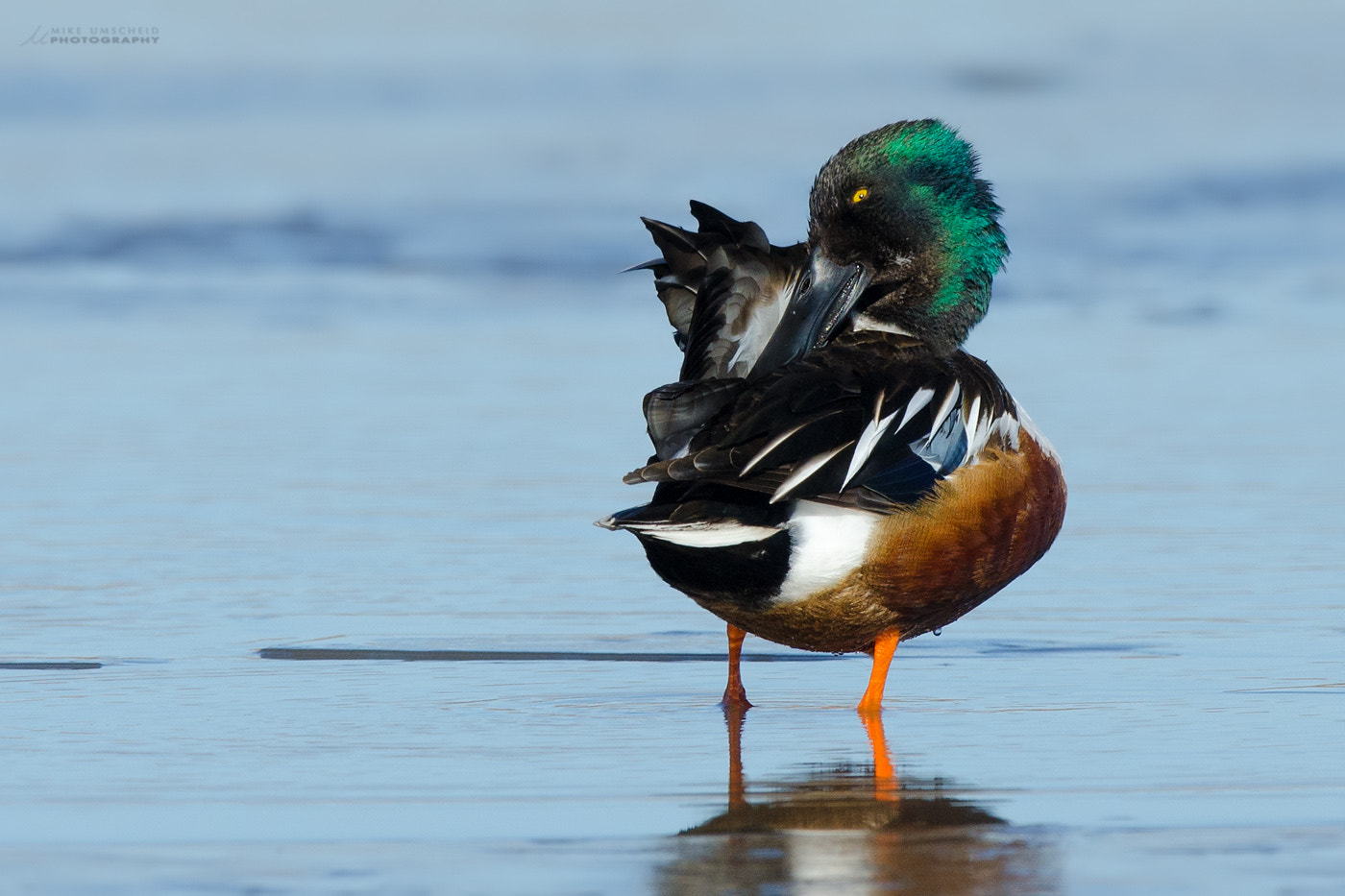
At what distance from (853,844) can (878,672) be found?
51.9 inches

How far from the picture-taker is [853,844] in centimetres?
391

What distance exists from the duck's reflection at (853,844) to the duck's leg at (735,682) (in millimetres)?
A: 723

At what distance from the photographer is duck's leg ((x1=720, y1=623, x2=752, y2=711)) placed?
207 inches

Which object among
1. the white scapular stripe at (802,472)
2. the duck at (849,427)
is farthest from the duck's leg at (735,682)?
the white scapular stripe at (802,472)

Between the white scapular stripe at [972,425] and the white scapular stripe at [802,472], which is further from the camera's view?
the white scapular stripe at [972,425]

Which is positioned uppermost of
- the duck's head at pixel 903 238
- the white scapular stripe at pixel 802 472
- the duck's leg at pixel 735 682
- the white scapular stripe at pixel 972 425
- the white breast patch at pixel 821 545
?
the duck's head at pixel 903 238

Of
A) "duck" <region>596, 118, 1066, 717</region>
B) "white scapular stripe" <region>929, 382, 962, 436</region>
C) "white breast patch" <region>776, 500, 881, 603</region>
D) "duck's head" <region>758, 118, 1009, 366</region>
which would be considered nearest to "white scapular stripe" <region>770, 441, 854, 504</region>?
"duck" <region>596, 118, 1066, 717</region>

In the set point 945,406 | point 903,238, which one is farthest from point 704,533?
point 903,238

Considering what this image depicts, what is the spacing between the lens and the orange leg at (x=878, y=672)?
5148mm

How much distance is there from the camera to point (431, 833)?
154 inches

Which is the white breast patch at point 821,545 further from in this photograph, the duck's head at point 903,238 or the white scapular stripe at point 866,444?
the duck's head at point 903,238

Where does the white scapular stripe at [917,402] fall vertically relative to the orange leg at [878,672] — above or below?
above

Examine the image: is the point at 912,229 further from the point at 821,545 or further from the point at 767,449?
the point at 767,449

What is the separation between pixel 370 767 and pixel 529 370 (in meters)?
6.97
